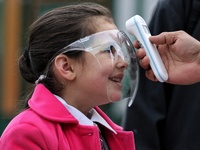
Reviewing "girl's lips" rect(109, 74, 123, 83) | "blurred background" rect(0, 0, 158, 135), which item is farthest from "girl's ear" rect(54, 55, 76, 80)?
"blurred background" rect(0, 0, 158, 135)

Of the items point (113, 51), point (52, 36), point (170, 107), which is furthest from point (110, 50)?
point (170, 107)

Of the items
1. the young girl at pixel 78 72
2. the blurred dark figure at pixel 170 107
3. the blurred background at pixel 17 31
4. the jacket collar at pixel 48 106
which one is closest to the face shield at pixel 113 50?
the young girl at pixel 78 72

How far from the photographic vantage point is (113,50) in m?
2.68

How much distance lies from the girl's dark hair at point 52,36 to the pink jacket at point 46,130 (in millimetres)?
113

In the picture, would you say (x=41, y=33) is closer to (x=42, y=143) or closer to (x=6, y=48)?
(x=42, y=143)

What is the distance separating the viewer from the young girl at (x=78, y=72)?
2.53 metres

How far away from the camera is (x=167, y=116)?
326cm

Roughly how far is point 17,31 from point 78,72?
16.3 feet

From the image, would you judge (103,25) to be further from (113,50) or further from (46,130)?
(46,130)

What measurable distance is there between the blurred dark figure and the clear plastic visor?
20.7 inches

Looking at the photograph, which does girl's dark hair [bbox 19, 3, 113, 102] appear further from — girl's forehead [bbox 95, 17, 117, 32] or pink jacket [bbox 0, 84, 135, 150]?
pink jacket [bbox 0, 84, 135, 150]

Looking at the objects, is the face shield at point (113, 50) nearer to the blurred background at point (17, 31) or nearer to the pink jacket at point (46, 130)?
the pink jacket at point (46, 130)

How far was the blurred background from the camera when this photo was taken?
7352mm

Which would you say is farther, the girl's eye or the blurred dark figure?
the blurred dark figure
